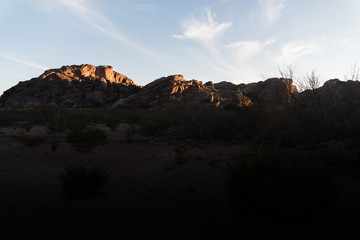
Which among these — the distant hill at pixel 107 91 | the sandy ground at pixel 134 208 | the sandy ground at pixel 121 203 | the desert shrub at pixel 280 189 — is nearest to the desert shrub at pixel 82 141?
the sandy ground at pixel 121 203

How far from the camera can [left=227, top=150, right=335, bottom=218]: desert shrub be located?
460cm

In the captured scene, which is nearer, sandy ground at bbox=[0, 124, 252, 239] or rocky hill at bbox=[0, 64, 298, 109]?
sandy ground at bbox=[0, 124, 252, 239]

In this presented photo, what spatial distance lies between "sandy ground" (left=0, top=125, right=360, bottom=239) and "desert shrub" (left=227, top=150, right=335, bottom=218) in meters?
0.40

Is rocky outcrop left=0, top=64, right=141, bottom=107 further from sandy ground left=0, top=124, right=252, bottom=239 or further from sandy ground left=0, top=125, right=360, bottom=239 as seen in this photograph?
sandy ground left=0, top=125, right=360, bottom=239

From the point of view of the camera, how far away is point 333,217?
16.2 feet

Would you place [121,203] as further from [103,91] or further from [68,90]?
[103,91]

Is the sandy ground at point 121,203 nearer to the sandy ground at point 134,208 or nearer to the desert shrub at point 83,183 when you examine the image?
the sandy ground at point 134,208

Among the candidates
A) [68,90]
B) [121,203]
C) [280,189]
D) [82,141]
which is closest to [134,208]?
[121,203]

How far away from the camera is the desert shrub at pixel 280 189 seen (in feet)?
15.1

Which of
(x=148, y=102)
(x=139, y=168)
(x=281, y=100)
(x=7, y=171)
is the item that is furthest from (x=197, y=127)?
(x=148, y=102)

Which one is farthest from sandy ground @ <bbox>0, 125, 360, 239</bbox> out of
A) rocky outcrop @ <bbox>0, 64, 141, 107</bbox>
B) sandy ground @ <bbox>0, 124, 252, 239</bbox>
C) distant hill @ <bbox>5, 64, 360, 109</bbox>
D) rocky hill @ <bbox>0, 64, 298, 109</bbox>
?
rocky outcrop @ <bbox>0, 64, 141, 107</bbox>

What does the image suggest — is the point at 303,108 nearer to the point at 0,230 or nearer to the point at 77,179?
the point at 77,179

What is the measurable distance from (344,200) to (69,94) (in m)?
80.7

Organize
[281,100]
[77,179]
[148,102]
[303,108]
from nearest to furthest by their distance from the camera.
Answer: [77,179]
[303,108]
[281,100]
[148,102]
